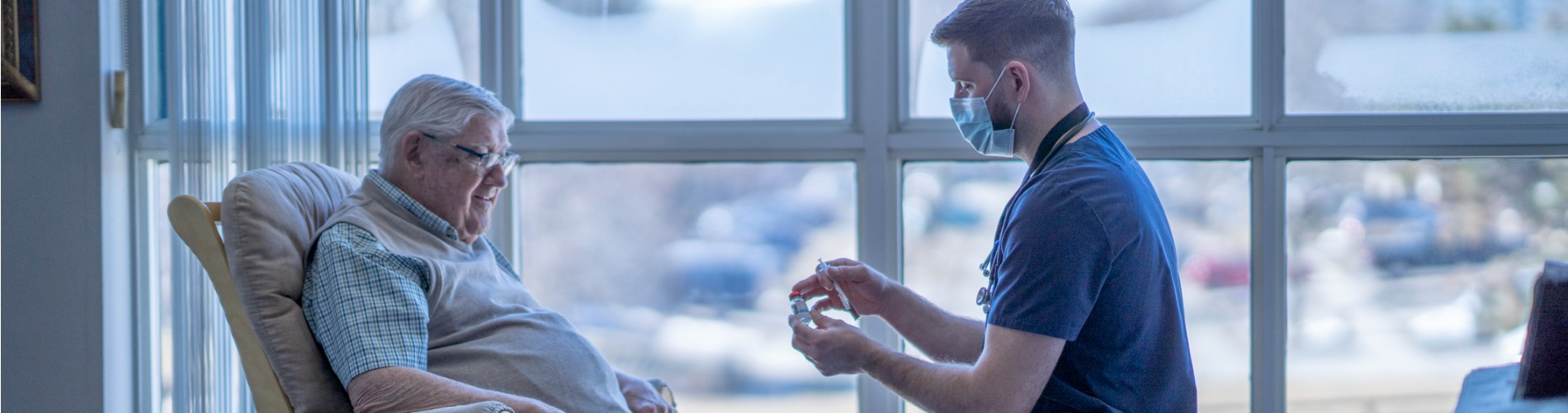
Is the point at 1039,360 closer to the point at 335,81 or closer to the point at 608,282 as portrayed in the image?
the point at 608,282

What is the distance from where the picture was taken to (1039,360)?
4.30 ft

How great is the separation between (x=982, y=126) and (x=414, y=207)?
38.9 inches

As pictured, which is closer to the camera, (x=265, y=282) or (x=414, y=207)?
(x=265, y=282)

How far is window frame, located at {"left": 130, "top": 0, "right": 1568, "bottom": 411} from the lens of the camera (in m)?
2.29

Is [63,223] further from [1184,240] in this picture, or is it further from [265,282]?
[1184,240]

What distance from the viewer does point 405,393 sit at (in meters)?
1.58

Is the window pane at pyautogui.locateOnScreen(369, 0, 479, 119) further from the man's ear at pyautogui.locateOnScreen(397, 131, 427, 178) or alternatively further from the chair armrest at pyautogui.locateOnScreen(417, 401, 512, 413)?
the chair armrest at pyautogui.locateOnScreen(417, 401, 512, 413)

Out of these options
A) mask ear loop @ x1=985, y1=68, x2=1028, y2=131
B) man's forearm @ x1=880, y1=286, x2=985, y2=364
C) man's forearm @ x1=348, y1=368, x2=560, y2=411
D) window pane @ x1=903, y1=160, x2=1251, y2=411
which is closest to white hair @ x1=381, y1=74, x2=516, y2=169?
man's forearm @ x1=348, y1=368, x2=560, y2=411

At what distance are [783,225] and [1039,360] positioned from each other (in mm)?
1248

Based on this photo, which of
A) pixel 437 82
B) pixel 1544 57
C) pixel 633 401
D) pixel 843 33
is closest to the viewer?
pixel 437 82

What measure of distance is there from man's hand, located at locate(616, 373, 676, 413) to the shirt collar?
18.6 inches

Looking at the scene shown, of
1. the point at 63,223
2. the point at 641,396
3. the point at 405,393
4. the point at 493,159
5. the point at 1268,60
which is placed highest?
the point at 1268,60

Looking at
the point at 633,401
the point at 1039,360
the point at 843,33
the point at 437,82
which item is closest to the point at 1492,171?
the point at 843,33

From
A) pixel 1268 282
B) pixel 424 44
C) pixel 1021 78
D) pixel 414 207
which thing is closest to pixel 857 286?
pixel 1021 78
